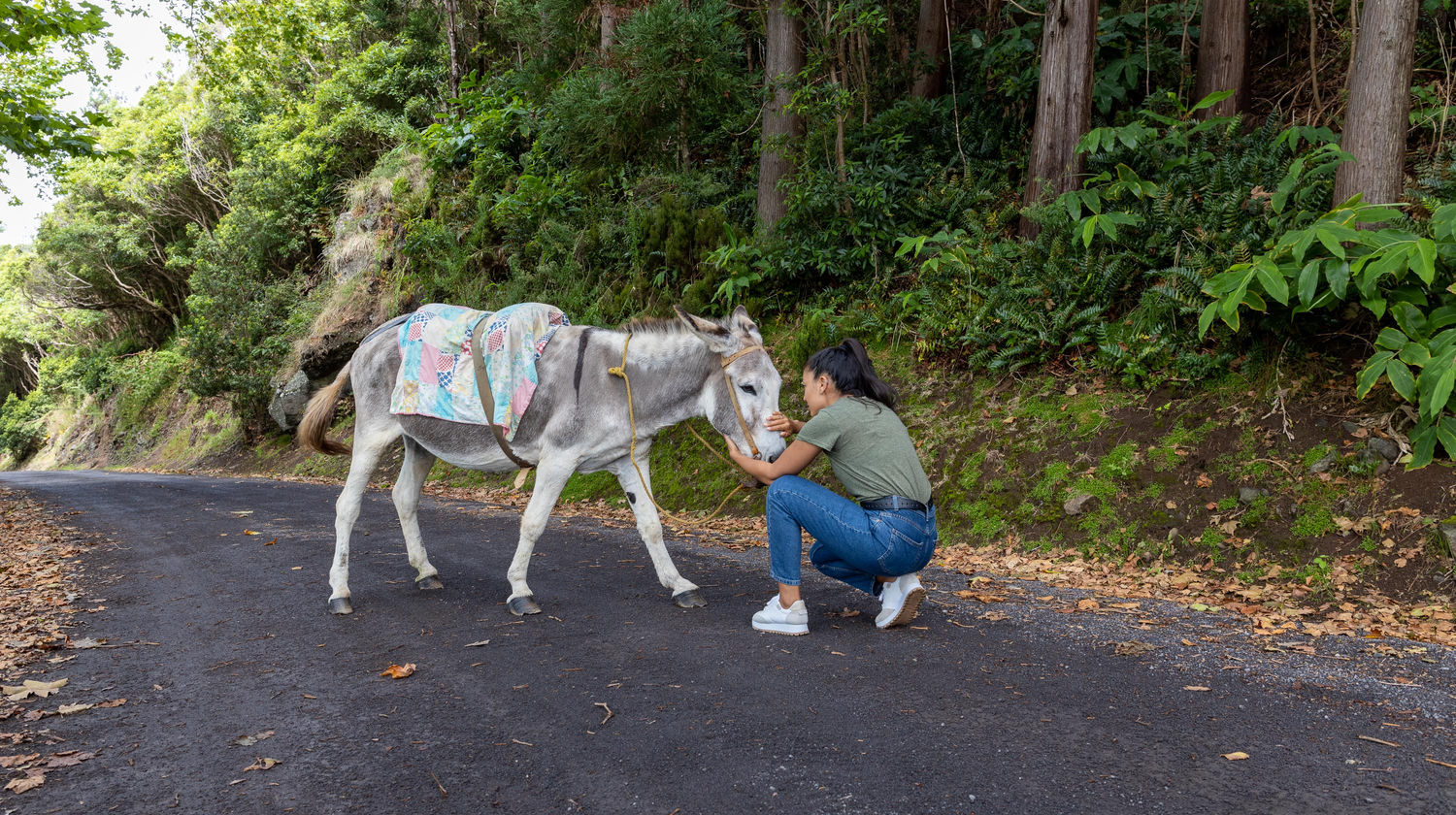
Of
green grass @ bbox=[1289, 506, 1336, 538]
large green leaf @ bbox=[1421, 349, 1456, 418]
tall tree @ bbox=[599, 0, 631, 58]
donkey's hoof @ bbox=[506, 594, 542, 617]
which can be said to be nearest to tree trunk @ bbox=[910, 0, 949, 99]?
tall tree @ bbox=[599, 0, 631, 58]

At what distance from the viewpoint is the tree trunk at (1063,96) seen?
30.0 ft

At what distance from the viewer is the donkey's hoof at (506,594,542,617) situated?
17.0ft

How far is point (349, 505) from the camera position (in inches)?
230

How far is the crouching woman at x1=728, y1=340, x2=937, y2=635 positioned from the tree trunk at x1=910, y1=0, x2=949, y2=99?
9.31m

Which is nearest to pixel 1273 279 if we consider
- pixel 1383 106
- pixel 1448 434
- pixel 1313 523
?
pixel 1448 434

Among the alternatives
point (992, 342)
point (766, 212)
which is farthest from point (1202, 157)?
point (766, 212)

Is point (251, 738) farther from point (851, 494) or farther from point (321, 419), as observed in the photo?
point (321, 419)

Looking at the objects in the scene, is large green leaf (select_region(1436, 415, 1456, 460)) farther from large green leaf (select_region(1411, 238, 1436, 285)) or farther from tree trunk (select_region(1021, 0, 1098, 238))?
tree trunk (select_region(1021, 0, 1098, 238))

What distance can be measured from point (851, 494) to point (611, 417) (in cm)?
180

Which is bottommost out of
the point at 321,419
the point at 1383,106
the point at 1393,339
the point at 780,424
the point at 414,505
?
the point at 414,505

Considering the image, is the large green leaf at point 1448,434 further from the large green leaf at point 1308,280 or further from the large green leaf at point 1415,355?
the large green leaf at point 1308,280

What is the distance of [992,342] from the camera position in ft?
29.1

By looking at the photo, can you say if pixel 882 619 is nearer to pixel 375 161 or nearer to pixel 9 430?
pixel 375 161

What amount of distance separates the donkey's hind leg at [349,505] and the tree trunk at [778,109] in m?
7.25
